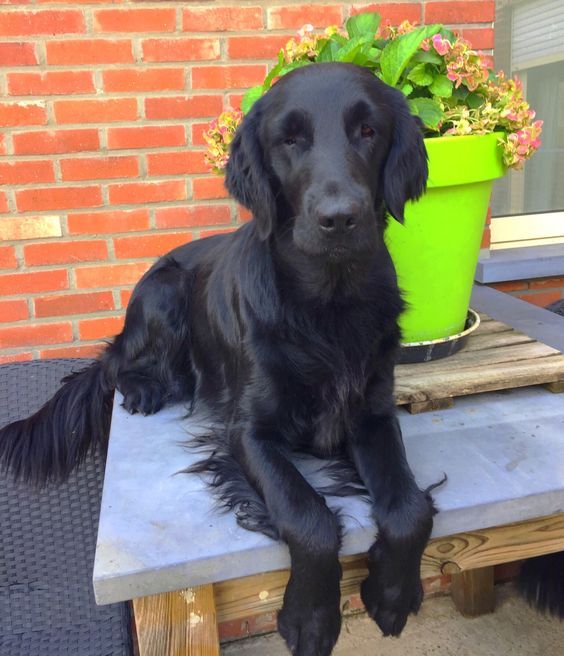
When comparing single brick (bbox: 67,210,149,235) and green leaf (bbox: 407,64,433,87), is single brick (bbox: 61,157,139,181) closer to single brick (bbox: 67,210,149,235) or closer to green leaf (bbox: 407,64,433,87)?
single brick (bbox: 67,210,149,235)

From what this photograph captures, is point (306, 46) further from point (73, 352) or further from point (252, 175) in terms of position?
point (73, 352)

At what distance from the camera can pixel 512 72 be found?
2861mm

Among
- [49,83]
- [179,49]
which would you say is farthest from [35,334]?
[179,49]

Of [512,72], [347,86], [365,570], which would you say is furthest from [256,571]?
[512,72]

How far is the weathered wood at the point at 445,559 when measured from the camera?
1189 millimetres

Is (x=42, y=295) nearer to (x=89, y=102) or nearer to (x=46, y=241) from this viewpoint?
(x=46, y=241)

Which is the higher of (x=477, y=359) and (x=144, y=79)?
(x=144, y=79)

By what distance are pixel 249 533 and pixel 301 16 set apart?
72.1 inches

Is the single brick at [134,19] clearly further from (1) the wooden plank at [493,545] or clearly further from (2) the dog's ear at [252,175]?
(1) the wooden plank at [493,545]

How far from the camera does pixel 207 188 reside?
2314 millimetres

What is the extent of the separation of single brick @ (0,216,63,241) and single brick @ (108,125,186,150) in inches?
13.3

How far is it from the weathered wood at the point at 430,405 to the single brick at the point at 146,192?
1207 mm

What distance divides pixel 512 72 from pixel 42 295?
2.23 metres

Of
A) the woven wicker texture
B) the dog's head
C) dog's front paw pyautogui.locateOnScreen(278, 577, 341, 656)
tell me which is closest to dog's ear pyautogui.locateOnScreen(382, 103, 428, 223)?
the dog's head
